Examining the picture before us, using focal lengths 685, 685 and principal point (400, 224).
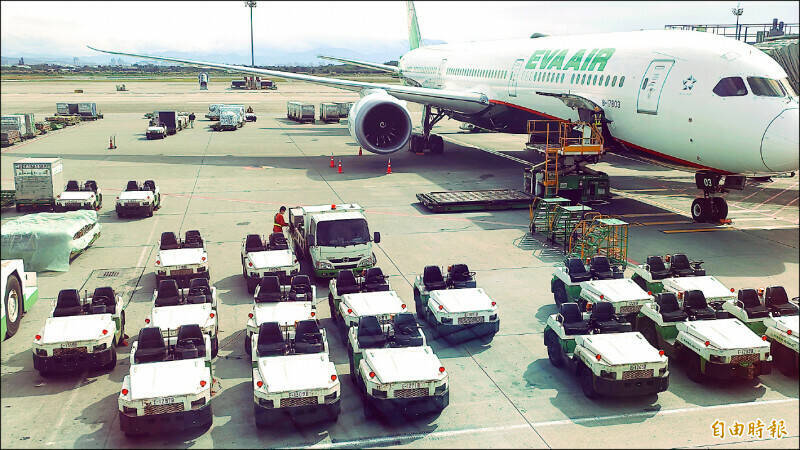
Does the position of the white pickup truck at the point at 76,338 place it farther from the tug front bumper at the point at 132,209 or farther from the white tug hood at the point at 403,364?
the tug front bumper at the point at 132,209

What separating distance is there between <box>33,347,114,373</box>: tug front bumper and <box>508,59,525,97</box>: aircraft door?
86.8 ft

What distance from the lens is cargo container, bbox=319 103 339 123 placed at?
6800cm

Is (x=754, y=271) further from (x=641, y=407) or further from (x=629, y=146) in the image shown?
(x=641, y=407)

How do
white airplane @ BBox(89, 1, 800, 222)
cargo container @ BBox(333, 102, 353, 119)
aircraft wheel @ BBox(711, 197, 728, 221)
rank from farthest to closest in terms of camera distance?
cargo container @ BBox(333, 102, 353, 119)
aircraft wheel @ BBox(711, 197, 728, 221)
white airplane @ BBox(89, 1, 800, 222)

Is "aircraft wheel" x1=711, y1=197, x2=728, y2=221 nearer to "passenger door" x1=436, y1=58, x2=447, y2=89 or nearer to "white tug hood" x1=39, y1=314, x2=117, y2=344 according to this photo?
"white tug hood" x1=39, y1=314, x2=117, y2=344

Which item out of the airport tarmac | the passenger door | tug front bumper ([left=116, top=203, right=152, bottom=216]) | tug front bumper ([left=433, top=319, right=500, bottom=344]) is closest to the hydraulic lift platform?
the airport tarmac

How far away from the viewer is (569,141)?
29422 mm

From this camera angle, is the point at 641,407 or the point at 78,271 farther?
the point at 78,271

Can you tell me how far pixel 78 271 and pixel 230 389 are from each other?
10.2 meters

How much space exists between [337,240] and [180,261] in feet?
14.8

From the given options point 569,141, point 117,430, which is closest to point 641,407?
point 117,430

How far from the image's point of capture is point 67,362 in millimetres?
13758

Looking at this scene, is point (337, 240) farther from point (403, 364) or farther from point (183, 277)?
point (403, 364)

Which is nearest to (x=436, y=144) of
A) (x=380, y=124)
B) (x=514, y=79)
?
(x=380, y=124)
